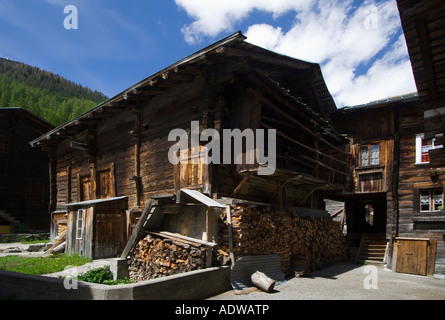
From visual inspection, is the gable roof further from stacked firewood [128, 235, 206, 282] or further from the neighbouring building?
stacked firewood [128, 235, 206, 282]

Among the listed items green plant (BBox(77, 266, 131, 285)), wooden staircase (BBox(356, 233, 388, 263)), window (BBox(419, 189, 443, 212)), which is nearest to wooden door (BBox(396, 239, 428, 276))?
wooden staircase (BBox(356, 233, 388, 263))

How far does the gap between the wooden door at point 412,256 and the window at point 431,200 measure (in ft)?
4.96

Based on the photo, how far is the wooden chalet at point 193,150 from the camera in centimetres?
911

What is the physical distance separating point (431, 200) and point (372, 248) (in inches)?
138

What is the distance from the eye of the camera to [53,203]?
18.2 m

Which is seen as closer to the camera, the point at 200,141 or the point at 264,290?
the point at 264,290

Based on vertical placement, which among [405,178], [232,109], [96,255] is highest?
[232,109]

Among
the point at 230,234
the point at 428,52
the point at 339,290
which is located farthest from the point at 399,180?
A: the point at 428,52

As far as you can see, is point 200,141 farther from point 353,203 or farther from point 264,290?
point 353,203

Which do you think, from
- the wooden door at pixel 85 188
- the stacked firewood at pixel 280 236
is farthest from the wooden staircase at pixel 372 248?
the wooden door at pixel 85 188

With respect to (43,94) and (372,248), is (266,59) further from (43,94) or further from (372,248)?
(43,94)
